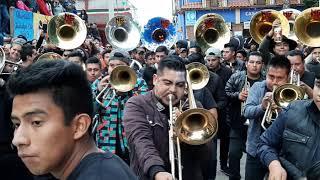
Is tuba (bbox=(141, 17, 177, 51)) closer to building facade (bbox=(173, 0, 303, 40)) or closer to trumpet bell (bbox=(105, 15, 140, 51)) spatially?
trumpet bell (bbox=(105, 15, 140, 51))

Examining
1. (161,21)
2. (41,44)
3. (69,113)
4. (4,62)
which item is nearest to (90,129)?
(69,113)

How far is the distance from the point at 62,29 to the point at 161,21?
3.72m

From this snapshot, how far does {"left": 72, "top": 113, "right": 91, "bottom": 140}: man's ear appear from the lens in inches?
68.1

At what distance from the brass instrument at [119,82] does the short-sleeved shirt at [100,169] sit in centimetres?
373

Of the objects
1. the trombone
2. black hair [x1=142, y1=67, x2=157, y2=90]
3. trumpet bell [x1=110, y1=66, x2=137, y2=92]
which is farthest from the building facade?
the trombone

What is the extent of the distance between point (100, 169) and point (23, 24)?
11.0 m

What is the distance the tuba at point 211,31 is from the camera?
10508 mm

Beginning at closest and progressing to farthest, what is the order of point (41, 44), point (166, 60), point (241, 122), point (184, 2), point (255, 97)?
point (166, 60), point (255, 97), point (241, 122), point (41, 44), point (184, 2)

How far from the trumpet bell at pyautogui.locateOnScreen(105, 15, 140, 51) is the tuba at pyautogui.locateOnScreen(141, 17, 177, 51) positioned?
1.46m

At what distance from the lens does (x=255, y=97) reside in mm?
5254

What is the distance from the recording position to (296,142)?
139 inches

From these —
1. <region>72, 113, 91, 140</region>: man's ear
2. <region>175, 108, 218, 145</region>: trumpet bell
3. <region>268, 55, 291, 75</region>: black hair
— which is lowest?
<region>175, 108, 218, 145</region>: trumpet bell

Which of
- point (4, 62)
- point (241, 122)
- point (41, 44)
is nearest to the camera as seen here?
point (4, 62)

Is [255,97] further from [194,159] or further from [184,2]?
[184,2]
